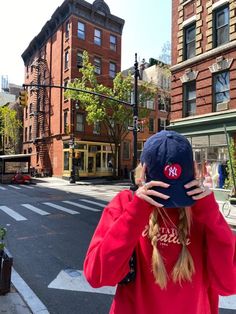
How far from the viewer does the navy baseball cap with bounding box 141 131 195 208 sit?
1438 millimetres

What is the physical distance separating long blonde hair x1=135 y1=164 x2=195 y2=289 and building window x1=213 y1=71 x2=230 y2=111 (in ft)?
50.8

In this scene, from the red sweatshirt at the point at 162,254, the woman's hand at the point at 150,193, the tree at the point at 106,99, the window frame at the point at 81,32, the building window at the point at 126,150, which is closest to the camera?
the woman's hand at the point at 150,193

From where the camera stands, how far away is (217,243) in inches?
62.5

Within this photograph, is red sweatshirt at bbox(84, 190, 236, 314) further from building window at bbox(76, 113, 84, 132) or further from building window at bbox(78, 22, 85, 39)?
building window at bbox(78, 22, 85, 39)

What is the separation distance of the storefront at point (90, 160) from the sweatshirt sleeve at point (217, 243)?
31.2 metres

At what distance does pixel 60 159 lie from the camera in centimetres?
3531

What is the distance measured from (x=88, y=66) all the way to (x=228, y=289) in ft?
101

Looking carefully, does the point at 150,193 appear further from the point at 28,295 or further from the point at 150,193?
the point at 28,295

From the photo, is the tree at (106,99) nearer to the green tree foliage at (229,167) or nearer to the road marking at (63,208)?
the road marking at (63,208)


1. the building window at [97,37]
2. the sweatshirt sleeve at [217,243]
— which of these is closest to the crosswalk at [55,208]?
the sweatshirt sleeve at [217,243]

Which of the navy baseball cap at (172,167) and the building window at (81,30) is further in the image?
the building window at (81,30)

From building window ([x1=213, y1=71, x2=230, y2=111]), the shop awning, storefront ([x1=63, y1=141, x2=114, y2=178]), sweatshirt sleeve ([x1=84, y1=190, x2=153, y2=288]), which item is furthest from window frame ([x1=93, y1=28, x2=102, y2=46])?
sweatshirt sleeve ([x1=84, y1=190, x2=153, y2=288])

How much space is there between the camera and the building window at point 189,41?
18609 mm

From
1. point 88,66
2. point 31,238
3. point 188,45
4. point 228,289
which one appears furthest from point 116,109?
point 228,289
